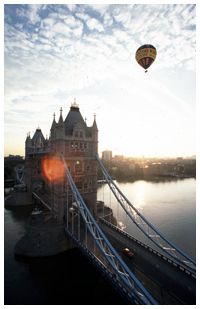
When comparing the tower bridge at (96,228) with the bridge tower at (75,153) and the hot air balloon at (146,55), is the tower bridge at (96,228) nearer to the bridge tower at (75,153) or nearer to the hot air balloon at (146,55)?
the bridge tower at (75,153)

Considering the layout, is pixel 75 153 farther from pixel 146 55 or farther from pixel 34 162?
pixel 34 162

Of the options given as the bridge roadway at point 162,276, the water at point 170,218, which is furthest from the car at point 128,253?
the water at point 170,218

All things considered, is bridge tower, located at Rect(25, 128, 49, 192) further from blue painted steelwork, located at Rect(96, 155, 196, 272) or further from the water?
blue painted steelwork, located at Rect(96, 155, 196, 272)

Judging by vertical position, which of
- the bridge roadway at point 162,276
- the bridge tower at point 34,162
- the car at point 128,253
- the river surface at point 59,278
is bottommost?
the river surface at point 59,278

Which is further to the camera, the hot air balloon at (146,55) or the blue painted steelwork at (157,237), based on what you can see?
the hot air balloon at (146,55)

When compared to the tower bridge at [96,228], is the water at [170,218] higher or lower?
lower

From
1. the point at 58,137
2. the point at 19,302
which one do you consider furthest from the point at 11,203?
Answer: the point at 19,302

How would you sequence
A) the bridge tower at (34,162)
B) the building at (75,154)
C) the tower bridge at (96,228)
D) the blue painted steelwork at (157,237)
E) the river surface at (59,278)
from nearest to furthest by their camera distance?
1. the tower bridge at (96,228)
2. the blue painted steelwork at (157,237)
3. the river surface at (59,278)
4. the building at (75,154)
5. the bridge tower at (34,162)
